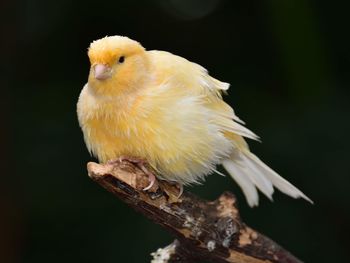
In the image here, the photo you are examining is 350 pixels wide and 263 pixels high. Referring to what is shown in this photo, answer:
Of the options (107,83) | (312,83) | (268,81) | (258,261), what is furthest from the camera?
(268,81)

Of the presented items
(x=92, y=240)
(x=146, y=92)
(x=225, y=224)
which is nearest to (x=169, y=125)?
(x=146, y=92)

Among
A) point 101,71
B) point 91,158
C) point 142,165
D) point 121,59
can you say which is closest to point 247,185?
point 142,165

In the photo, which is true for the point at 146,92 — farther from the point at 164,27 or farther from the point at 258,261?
the point at 164,27

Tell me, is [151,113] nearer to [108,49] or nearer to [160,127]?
[160,127]

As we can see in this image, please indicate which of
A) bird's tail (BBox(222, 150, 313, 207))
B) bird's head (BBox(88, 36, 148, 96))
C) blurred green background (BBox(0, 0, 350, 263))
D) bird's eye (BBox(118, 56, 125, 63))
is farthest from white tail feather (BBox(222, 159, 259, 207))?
bird's eye (BBox(118, 56, 125, 63))

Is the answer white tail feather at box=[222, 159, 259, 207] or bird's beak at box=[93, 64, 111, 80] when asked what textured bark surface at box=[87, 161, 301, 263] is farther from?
white tail feather at box=[222, 159, 259, 207]

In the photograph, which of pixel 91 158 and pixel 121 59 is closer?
pixel 121 59
